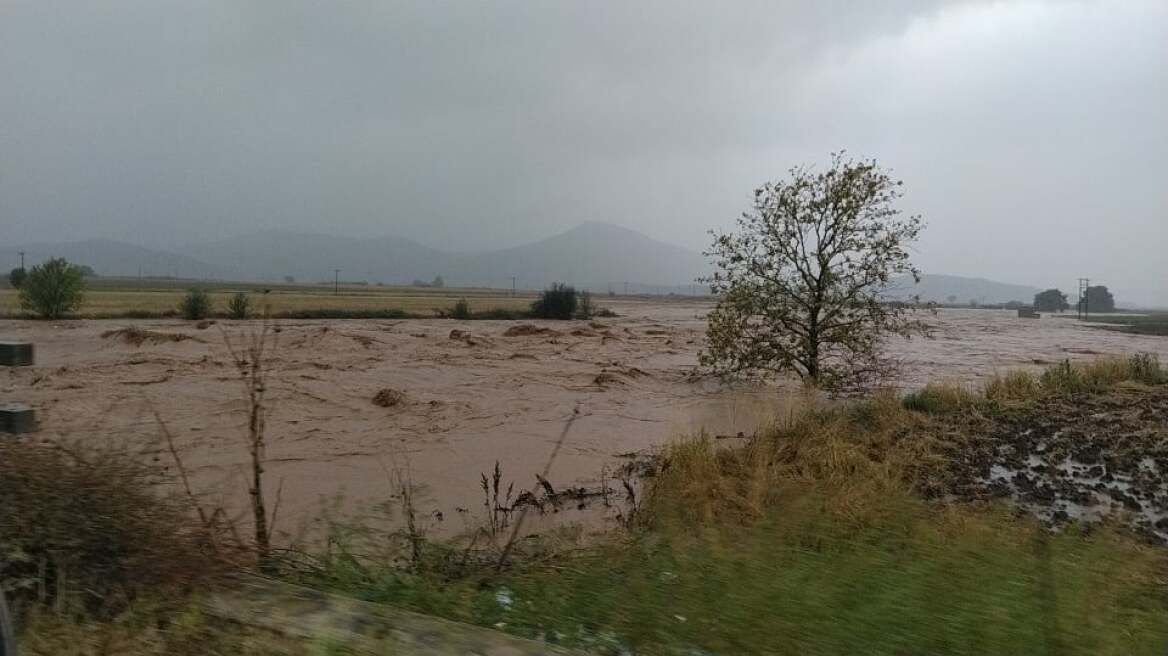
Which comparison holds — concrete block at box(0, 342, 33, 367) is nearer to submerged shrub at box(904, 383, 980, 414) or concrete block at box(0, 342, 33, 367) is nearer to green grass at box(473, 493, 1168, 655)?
green grass at box(473, 493, 1168, 655)

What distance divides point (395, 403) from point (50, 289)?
28.6 meters

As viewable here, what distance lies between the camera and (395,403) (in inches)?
666

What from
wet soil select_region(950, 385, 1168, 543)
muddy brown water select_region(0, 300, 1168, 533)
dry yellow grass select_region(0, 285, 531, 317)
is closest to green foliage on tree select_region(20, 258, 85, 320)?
dry yellow grass select_region(0, 285, 531, 317)

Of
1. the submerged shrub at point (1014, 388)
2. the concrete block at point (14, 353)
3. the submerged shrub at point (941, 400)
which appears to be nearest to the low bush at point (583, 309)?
the submerged shrub at point (1014, 388)

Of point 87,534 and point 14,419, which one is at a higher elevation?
point 14,419

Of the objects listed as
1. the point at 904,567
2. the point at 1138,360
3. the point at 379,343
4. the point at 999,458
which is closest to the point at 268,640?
→ the point at 904,567

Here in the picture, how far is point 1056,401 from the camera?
53.2 ft

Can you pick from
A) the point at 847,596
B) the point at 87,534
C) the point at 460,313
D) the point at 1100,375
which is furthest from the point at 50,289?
the point at 1100,375

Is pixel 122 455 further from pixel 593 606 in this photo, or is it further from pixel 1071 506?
pixel 1071 506

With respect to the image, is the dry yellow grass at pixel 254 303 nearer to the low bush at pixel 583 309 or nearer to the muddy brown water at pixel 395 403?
the muddy brown water at pixel 395 403

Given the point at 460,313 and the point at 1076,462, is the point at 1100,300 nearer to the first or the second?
the point at 460,313

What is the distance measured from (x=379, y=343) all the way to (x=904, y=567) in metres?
28.2

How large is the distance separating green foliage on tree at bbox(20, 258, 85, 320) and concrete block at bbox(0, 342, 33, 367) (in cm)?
3779

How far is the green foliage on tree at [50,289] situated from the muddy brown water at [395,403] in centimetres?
Answer: 430
